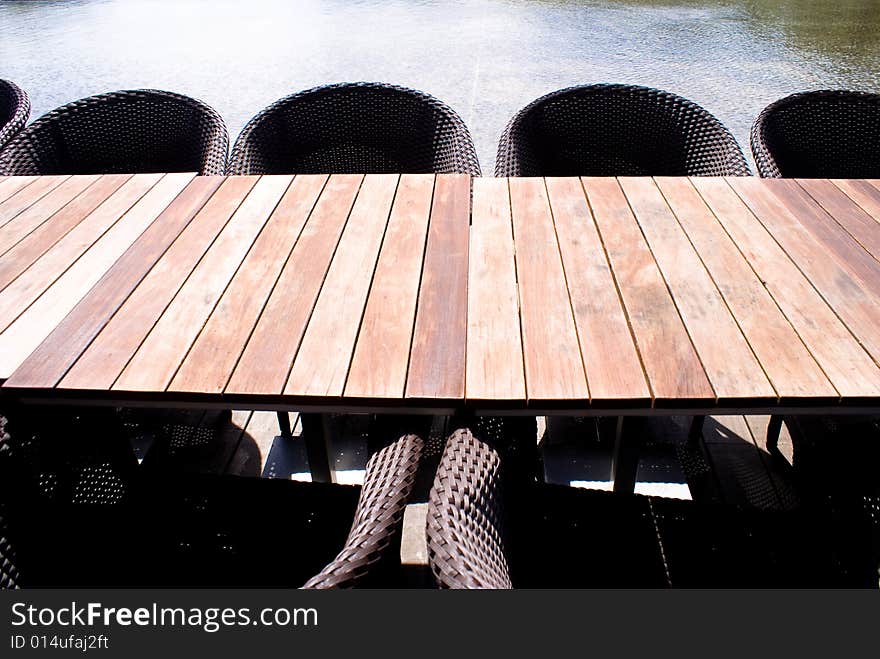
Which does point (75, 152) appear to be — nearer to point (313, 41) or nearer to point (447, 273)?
point (447, 273)

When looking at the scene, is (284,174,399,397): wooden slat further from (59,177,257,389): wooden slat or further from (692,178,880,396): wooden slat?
(692,178,880,396): wooden slat

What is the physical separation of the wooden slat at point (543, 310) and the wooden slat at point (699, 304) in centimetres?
21

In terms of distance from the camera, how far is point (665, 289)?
1.27 metres

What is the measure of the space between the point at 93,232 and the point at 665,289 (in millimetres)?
1295

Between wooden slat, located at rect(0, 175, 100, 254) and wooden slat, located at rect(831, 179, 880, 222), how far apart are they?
199 centimetres

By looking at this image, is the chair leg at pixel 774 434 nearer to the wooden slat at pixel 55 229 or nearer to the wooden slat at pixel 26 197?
the wooden slat at pixel 55 229

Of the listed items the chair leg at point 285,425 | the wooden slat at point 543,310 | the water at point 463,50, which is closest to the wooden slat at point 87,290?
the chair leg at point 285,425

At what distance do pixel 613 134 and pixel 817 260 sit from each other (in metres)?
0.97

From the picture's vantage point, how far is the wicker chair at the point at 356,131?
212 centimetres

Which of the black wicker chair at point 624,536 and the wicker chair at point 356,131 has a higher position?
the wicker chair at point 356,131

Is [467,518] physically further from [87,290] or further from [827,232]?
[827,232]

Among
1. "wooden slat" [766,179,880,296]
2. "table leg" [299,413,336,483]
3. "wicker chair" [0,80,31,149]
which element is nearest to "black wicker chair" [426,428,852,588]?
"table leg" [299,413,336,483]

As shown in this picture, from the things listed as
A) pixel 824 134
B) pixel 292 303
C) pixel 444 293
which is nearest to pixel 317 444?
pixel 292 303

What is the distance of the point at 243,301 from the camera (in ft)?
4.13
